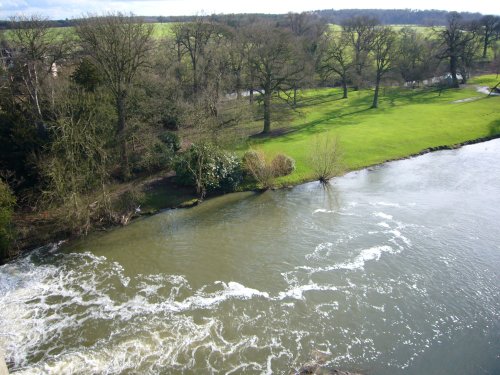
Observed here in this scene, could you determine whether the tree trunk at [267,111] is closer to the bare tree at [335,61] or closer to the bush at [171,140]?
the bush at [171,140]

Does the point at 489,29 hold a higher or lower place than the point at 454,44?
higher

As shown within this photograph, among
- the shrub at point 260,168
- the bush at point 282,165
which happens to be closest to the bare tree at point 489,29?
the bush at point 282,165

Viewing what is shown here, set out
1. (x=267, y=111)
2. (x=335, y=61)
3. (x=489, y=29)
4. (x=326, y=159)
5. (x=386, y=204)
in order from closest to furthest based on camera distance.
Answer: (x=386, y=204) < (x=326, y=159) < (x=267, y=111) < (x=335, y=61) < (x=489, y=29)

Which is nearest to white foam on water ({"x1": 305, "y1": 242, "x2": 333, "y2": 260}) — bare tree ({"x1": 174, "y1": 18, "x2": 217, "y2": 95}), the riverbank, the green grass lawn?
the riverbank

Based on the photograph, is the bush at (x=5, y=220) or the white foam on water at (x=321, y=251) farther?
the white foam on water at (x=321, y=251)

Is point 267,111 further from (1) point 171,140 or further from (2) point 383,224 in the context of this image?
(2) point 383,224

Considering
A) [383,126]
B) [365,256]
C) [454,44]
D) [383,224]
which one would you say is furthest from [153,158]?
[454,44]

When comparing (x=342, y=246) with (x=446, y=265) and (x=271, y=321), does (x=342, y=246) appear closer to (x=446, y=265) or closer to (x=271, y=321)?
(x=446, y=265)
